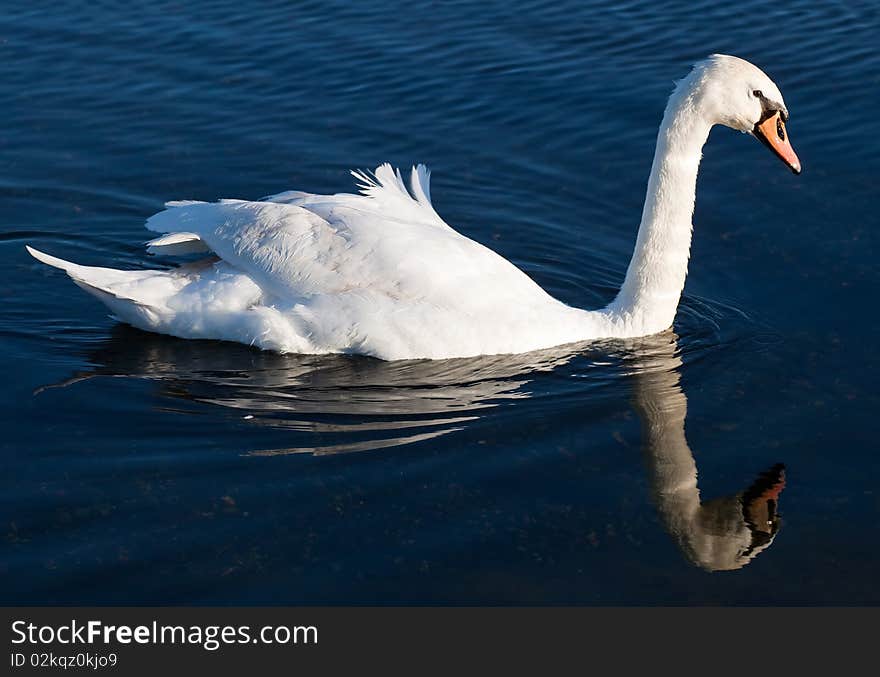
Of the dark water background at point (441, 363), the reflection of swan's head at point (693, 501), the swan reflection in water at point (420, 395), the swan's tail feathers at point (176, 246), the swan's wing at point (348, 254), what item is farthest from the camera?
the swan's tail feathers at point (176, 246)

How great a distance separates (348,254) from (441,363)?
3.11 ft

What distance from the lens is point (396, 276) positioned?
355 inches

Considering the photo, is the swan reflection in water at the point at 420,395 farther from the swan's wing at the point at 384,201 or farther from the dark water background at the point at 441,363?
the swan's wing at the point at 384,201

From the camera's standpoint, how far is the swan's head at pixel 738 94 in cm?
906

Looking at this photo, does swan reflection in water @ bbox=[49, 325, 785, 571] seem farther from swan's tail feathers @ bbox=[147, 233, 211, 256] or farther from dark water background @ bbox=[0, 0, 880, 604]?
swan's tail feathers @ bbox=[147, 233, 211, 256]

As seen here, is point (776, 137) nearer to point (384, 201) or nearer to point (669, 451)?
point (669, 451)

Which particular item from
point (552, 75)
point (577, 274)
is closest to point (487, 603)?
point (577, 274)

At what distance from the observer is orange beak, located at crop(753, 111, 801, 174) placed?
9227 mm

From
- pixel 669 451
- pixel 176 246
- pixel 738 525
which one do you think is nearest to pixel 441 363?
pixel 669 451

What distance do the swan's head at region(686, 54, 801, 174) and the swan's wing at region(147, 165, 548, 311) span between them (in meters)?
1.72

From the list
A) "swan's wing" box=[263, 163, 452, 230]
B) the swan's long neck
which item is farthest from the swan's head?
"swan's wing" box=[263, 163, 452, 230]

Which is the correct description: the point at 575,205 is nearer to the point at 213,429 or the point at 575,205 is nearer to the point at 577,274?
the point at 577,274

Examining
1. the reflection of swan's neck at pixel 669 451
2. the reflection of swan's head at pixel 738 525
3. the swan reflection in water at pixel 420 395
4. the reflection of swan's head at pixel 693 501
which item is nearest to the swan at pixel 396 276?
the swan reflection in water at pixel 420 395

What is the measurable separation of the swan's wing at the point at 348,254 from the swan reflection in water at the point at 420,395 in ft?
1.55
